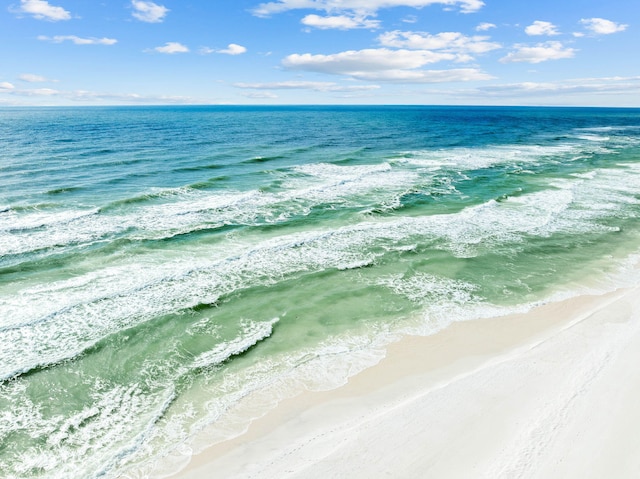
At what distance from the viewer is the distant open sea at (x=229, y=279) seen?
9555mm

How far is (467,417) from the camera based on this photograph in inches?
355

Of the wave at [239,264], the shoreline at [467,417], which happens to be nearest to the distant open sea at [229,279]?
the wave at [239,264]

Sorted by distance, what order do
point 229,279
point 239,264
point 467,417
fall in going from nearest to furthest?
point 467,417 → point 229,279 → point 239,264

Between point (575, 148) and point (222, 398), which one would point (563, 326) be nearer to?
point (222, 398)

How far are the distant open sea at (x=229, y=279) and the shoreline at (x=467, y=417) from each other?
2.57 ft

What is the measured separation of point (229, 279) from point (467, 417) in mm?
9687

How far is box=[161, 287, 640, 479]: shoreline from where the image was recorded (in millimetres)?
7832

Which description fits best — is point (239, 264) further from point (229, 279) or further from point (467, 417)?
point (467, 417)

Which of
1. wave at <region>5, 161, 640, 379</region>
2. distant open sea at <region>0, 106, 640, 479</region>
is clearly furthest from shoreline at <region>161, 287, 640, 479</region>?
wave at <region>5, 161, 640, 379</region>

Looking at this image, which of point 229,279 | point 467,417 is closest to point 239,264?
point 229,279

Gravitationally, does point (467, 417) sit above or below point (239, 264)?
below

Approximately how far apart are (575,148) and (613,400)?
167ft

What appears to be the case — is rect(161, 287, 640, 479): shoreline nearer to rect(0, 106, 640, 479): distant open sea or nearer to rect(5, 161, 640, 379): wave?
Answer: rect(0, 106, 640, 479): distant open sea

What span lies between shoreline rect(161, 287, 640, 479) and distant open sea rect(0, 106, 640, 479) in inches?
30.9
